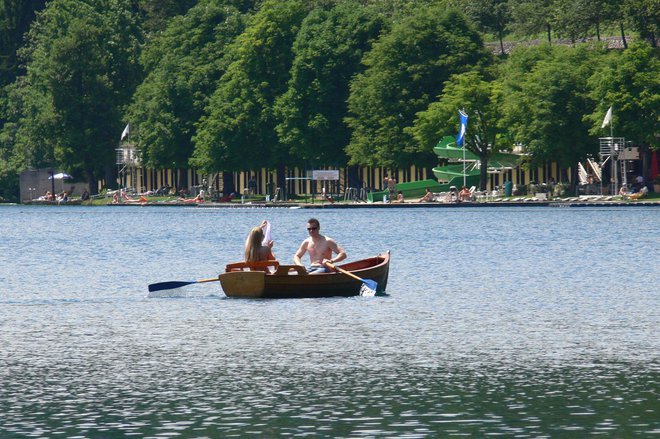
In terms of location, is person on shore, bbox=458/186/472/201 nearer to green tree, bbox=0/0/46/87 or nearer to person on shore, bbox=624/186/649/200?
person on shore, bbox=624/186/649/200

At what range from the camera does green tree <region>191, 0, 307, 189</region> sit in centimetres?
14125

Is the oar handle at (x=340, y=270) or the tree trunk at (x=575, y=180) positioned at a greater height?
the tree trunk at (x=575, y=180)

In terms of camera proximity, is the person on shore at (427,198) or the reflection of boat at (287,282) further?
the person on shore at (427,198)

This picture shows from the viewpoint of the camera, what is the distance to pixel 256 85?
470 ft

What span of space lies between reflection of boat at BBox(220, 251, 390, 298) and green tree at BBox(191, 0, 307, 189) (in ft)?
325

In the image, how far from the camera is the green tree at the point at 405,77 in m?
129

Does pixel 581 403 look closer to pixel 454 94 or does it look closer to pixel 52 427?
pixel 52 427

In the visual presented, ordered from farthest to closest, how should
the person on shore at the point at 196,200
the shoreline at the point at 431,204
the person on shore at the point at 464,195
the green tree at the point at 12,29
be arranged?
the green tree at the point at 12,29 → the person on shore at the point at 196,200 → the person on shore at the point at 464,195 → the shoreline at the point at 431,204

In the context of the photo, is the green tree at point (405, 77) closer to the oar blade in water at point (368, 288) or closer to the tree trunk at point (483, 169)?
the tree trunk at point (483, 169)

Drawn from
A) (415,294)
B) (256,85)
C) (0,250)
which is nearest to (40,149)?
(256,85)

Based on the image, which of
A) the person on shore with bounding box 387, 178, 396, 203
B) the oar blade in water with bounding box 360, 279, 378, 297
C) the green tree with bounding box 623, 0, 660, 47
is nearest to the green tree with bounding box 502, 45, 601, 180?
the green tree with bounding box 623, 0, 660, 47

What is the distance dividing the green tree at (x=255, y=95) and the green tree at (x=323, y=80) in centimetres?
395

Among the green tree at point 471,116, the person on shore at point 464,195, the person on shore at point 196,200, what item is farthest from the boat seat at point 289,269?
the person on shore at point 196,200

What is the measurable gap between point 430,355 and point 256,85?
115148mm
